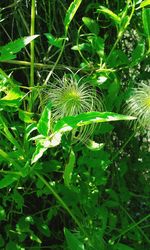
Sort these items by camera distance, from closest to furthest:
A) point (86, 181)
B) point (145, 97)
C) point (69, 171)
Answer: point (69, 171), point (145, 97), point (86, 181)

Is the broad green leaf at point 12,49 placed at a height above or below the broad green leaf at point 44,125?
above

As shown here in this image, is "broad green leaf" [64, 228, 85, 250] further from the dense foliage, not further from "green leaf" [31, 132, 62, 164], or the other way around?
"green leaf" [31, 132, 62, 164]

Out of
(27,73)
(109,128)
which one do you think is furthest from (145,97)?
(27,73)

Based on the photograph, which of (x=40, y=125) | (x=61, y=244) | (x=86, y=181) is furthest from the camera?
(x=61, y=244)

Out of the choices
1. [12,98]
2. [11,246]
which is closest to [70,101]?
[12,98]

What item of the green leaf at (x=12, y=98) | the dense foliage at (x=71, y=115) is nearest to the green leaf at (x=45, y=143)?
the dense foliage at (x=71, y=115)

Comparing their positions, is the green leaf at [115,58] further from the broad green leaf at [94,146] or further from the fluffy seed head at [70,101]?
the broad green leaf at [94,146]

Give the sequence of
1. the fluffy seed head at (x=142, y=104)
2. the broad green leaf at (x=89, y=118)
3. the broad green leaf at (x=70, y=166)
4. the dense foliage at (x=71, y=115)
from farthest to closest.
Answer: the fluffy seed head at (x=142, y=104), the dense foliage at (x=71, y=115), the broad green leaf at (x=70, y=166), the broad green leaf at (x=89, y=118)

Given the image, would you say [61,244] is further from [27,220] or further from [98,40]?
[98,40]

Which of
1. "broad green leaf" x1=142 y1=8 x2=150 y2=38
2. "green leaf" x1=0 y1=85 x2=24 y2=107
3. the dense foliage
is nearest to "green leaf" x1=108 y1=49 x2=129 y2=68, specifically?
the dense foliage
